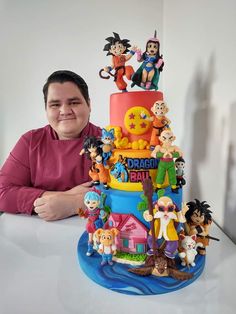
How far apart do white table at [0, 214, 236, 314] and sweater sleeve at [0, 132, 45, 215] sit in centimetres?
19

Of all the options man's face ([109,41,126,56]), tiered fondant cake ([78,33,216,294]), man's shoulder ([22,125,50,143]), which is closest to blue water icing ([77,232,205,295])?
tiered fondant cake ([78,33,216,294])

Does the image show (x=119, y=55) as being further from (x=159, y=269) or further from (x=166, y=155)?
(x=159, y=269)

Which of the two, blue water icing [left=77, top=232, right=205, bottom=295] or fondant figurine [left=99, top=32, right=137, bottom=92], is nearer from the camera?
blue water icing [left=77, top=232, right=205, bottom=295]

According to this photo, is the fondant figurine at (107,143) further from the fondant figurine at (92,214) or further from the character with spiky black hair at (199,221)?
the character with spiky black hair at (199,221)

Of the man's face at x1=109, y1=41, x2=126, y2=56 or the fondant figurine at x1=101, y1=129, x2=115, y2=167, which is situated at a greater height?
the man's face at x1=109, y1=41, x2=126, y2=56

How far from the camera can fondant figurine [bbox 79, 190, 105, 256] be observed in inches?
23.0

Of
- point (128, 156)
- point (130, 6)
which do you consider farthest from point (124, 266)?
point (130, 6)

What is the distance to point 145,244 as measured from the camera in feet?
1.91

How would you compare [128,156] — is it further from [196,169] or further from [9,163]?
[9,163]

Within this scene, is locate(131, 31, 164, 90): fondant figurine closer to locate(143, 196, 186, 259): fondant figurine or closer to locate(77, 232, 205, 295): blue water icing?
locate(143, 196, 186, 259): fondant figurine

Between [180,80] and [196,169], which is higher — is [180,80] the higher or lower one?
the higher one

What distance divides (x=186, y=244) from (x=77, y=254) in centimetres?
25

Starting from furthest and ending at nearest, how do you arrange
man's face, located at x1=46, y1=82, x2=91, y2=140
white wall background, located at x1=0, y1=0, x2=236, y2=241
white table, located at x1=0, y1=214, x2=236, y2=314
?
man's face, located at x1=46, y1=82, x2=91, y2=140 < white wall background, located at x1=0, y1=0, x2=236, y2=241 < white table, located at x1=0, y1=214, x2=236, y2=314

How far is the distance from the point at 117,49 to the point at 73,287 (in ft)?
1.75
